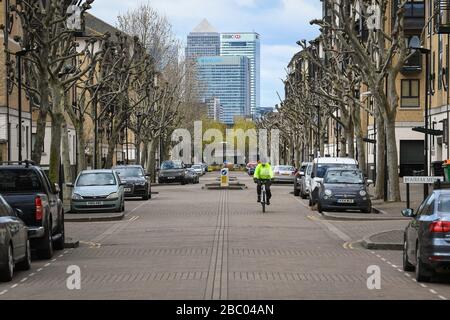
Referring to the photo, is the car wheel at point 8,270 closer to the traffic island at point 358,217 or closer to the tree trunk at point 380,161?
the traffic island at point 358,217

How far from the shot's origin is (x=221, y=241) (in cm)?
2311

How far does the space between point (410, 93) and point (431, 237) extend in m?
63.4

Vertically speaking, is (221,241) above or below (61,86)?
below

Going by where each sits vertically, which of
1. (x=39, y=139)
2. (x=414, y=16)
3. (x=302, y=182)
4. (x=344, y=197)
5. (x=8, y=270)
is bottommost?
(x=8, y=270)

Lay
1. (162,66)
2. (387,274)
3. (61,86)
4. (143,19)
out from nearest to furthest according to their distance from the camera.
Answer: (387,274) < (61,86) < (143,19) < (162,66)

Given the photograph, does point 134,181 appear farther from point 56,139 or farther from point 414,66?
point 414,66

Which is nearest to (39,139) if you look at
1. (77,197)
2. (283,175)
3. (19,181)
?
(77,197)

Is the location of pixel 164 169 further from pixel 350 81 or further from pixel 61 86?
pixel 61 86

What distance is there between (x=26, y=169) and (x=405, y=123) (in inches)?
2356

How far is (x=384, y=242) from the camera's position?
72.1 ft

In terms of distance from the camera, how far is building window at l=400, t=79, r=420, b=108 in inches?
3017

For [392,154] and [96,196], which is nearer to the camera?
[96,196]
